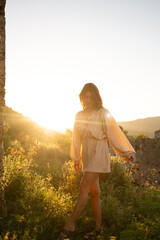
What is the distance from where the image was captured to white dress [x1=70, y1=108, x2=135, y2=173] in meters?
3.09

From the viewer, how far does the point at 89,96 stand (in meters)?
3.36

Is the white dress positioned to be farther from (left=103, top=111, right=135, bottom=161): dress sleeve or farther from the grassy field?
the grassy field

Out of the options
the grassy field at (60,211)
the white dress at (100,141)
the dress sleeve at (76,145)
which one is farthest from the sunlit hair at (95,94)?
the grassy field at (60,211)

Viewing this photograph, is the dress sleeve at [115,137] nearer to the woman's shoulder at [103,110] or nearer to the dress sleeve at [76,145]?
the woman's shoulder at [103,110]

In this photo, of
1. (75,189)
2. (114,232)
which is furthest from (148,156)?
(114,232)

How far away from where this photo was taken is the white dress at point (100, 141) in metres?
3.09

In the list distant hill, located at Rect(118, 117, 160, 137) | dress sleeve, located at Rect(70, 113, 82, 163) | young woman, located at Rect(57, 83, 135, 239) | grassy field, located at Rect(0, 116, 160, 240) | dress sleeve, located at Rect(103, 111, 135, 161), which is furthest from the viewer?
distant hill, located at Rect(118, 117, 160, 137)

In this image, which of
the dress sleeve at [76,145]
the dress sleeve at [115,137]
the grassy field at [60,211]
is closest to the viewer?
the grassy field at [60,211]

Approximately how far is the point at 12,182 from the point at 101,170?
1739 millimetres

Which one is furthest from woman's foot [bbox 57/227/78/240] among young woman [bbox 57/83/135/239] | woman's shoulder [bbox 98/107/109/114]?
woman's shoulder [bbox 98/107/109/114]

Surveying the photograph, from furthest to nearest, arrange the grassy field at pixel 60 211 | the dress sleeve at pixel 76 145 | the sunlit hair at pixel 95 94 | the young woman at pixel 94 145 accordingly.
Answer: the dress sleeve at pixel 76 145 → the sunlit hair at pixel 95 94 → the young woman at pixel 94 145 → the grassy field at pixel 60 211

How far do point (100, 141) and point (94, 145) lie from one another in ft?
0.35

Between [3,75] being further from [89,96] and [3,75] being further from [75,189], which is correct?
[75,189]

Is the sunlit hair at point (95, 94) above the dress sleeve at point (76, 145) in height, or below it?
above
